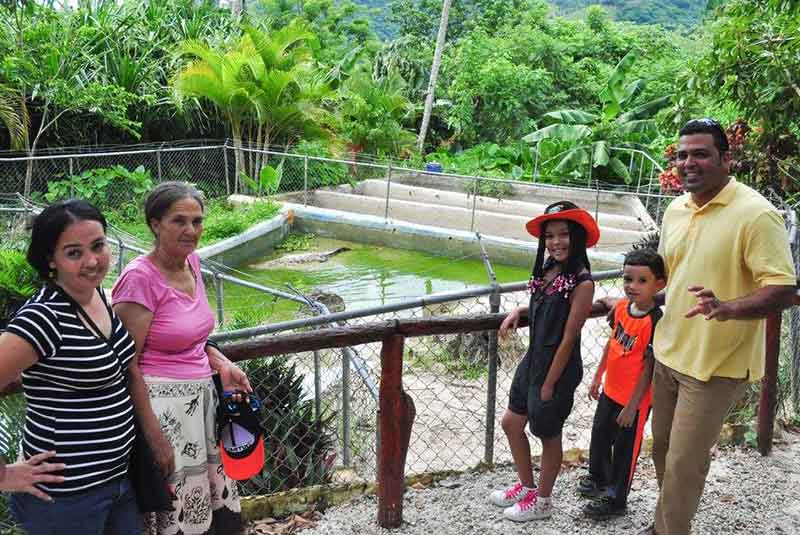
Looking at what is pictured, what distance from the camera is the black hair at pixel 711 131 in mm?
2555

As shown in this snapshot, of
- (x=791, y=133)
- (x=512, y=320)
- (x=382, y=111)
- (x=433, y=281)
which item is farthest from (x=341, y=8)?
(x=512, y=320)

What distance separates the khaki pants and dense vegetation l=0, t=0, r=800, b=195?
6.22 meters

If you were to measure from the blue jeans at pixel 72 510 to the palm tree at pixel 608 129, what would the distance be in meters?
14.2

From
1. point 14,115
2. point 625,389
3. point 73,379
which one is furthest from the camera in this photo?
point 14,115

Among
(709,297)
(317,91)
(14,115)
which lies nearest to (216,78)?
(317,91)

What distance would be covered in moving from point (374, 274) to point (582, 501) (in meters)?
8.67

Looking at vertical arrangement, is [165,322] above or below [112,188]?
above

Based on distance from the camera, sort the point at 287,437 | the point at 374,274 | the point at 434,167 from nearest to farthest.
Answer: the point at 287,437 → the point at 374,274 → the point at 434,167

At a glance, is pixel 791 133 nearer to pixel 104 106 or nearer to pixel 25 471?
pixel 25 471

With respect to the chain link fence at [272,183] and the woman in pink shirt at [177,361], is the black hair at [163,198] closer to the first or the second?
the woman in pink shirt at [177,361]

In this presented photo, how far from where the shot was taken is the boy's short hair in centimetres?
284

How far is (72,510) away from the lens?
1.99 m

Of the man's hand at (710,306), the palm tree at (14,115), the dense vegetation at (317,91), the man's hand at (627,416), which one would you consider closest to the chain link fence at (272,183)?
the dense vegetation at (317,91)

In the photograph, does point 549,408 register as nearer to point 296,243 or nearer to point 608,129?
point 296,243
